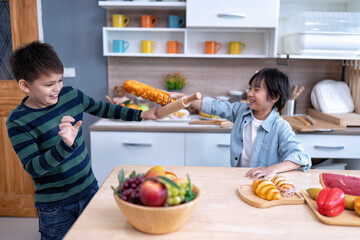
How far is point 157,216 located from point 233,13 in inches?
75.1

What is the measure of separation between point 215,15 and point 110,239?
6.30 ft

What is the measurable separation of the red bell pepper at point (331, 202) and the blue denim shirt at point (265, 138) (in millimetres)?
364

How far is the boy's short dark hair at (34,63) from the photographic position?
117 cm

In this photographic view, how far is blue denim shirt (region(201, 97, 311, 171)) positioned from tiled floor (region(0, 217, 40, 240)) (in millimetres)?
1567

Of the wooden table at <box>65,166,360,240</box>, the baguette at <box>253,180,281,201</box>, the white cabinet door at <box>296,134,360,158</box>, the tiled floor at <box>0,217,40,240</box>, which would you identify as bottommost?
the tiled floor at <box>0,217,40,240</box>

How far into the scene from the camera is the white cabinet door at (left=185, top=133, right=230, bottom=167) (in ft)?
7.31

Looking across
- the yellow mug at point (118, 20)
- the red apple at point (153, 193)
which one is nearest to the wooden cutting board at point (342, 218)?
the red apple at point (153, 193)

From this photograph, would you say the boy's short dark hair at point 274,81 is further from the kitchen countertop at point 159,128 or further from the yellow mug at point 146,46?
the yellow mug at point 146,46

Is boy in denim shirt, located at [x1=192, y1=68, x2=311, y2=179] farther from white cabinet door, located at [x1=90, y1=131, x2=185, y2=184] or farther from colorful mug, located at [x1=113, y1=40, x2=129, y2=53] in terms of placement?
colorful mug, located at [x1=113, y1=40, x2=129, y2=53]

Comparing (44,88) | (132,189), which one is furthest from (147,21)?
(132,189)

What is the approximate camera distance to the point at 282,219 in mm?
891

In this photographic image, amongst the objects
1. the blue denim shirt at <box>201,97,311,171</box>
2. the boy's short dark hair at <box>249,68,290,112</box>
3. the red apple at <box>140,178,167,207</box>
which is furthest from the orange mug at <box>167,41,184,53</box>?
the red apple at <box>140,178,167,207</box>

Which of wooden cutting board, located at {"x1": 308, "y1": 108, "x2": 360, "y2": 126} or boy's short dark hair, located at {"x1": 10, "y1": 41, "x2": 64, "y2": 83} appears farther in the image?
wooden cutting board, located at {"x1": 308, "y1": 108, "x2": 360, "y2": 126}

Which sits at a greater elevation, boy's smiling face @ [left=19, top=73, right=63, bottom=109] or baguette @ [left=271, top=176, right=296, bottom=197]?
boy's smiling face @ [left=19, top=73, right=63, bottom=109]
